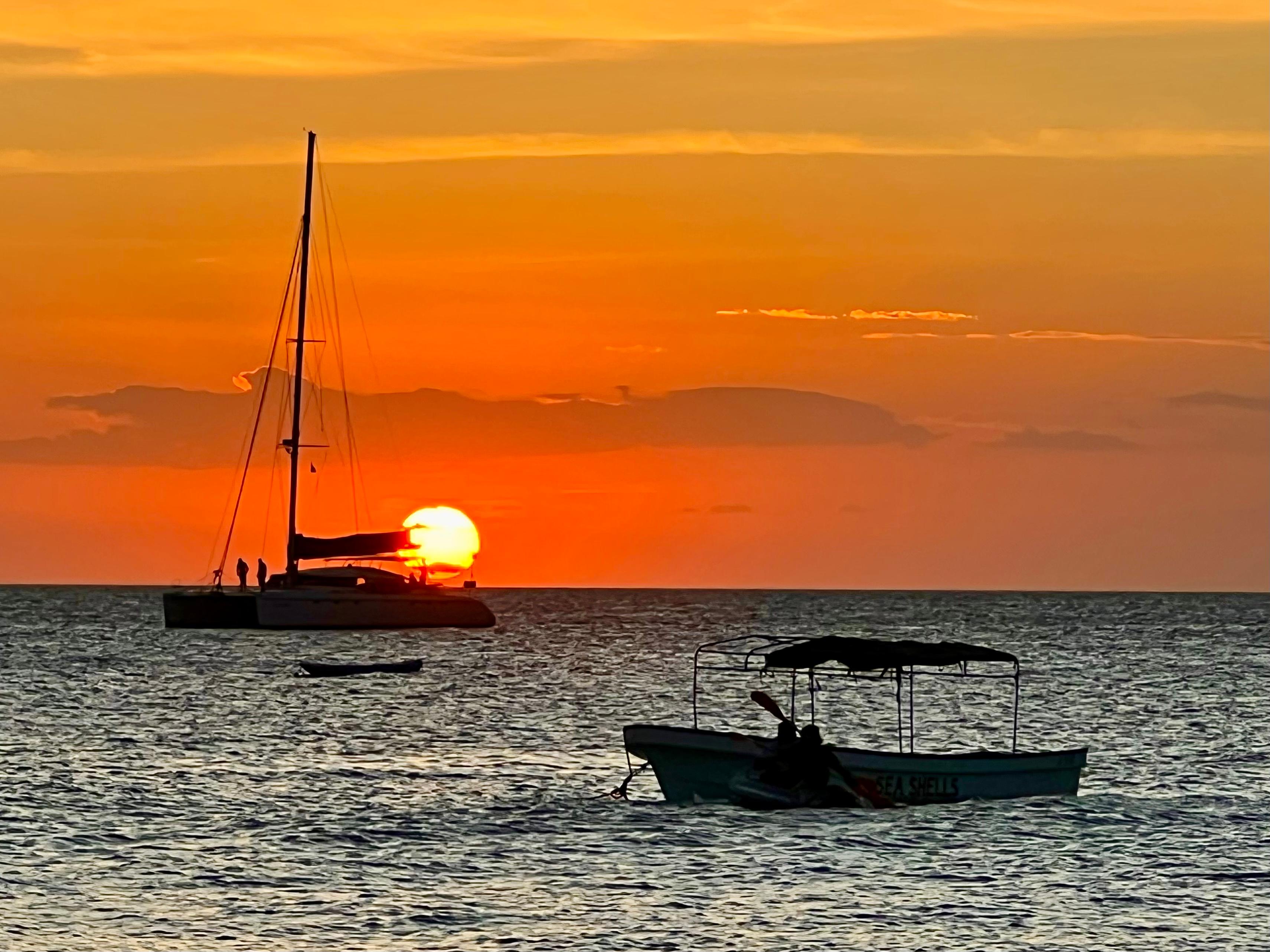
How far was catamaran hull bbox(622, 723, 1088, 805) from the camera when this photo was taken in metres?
48.2

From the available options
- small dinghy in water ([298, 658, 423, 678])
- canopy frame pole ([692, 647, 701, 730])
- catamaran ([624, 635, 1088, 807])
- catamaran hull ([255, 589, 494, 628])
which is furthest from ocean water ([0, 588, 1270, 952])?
catamaran hull ([255, 589, 494, 628])

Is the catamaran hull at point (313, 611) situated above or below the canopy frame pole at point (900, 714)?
above

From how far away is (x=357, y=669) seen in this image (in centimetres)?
11112

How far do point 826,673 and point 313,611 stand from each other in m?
76.8

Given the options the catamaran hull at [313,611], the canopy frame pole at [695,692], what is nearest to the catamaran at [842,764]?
the canopy frame pole at [695,692]

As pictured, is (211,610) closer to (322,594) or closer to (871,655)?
(322,594)

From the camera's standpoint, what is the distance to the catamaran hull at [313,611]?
125062 mm

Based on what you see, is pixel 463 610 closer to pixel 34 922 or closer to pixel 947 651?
pixel 947 651

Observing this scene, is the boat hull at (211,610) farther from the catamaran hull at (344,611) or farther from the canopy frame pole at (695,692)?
the canopy frame pole at (695,692)

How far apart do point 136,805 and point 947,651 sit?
61.6 ft

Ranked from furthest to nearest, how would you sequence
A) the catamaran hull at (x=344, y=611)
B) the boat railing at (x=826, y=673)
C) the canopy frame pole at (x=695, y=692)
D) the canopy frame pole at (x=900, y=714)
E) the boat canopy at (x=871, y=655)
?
the catamaran hull at (x=344, y=611), the canopy frame pole at (x=900, y=714), the boat railing at (x=826, y=673), the boat canopy at (x=871, y=655), the canopy frame pole at (x=695, y=692)

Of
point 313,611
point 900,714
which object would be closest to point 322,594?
point 313,611

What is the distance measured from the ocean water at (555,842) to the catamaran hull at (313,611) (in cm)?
3681

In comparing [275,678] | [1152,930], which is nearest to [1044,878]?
[1152,930]
